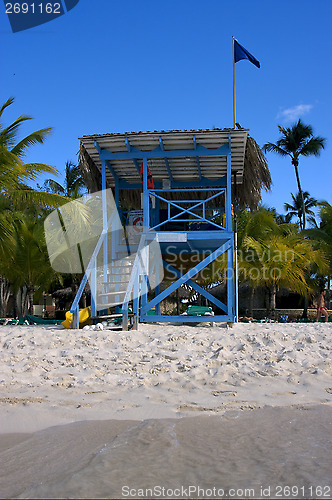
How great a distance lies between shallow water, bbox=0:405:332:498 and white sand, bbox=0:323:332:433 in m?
0.38

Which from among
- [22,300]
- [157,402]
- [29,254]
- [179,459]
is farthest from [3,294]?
[179,459]

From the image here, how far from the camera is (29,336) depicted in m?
6.95

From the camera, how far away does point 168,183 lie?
10602 mm

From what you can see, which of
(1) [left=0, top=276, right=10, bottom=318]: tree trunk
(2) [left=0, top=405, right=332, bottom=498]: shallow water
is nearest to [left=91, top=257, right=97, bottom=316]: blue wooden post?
(2) [left=0, top=405, right=332, bottom=498]: shallow water

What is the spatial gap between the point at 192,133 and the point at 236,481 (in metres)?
7.05

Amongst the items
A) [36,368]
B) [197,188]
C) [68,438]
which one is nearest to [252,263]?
[197,188]

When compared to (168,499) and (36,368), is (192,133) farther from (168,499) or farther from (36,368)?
(168,499)

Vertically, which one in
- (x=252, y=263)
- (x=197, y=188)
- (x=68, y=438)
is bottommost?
(x=68, y=438)

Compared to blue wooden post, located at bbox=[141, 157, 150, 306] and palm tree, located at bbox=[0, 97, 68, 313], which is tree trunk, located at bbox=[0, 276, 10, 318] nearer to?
palm tree, located at bbox=[0, 97, 68, 313]

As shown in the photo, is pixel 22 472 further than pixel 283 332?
No

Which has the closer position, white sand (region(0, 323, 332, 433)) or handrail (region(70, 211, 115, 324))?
white sand (region(0, 323, 332, 433))

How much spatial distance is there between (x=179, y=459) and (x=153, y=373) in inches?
93.6

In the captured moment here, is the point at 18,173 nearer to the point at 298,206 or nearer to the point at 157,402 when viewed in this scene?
the point at 157,402

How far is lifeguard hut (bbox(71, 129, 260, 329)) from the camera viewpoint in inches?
343
